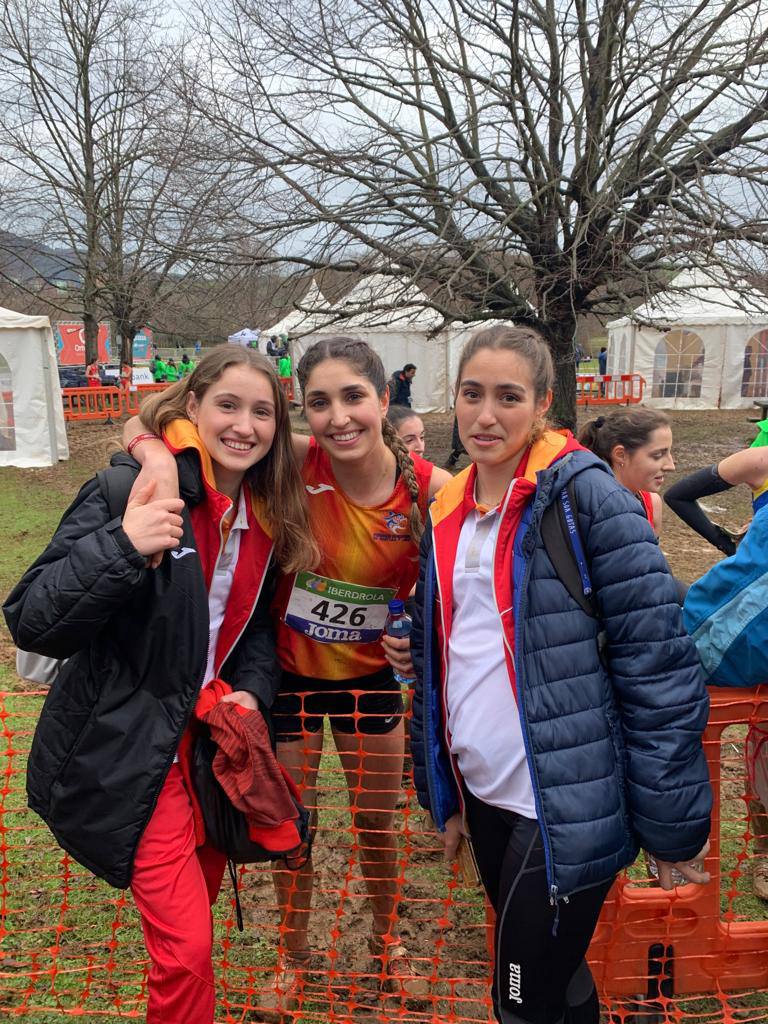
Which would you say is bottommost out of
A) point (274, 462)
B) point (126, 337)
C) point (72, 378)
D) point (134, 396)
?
point (134, 396)

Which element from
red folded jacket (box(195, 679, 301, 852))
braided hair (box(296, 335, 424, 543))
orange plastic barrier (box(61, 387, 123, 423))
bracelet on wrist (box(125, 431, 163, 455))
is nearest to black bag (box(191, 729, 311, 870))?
red folded jacket (box(195, 679, 301, 852))

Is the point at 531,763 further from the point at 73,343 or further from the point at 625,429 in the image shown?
the point at 73,343

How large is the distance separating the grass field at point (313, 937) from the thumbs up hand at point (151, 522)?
0.83 meters

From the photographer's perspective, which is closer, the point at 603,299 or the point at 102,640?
the point at 102,640

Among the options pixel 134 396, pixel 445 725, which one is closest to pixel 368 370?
pixel 445 725

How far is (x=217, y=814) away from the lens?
79.6 inches

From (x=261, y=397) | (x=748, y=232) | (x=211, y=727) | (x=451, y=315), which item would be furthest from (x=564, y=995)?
(x=451, y=315)

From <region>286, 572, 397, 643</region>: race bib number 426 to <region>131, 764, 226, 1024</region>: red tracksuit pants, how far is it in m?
0.65

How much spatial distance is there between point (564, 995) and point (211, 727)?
110 cm

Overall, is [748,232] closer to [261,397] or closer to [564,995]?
[261,397]

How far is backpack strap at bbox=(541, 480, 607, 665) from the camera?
164cm

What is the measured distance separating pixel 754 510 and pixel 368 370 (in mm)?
1506

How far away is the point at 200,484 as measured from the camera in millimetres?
2018

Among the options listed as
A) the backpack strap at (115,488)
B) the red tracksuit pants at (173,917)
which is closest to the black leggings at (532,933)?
the red tracksuit pants at (173,917)
